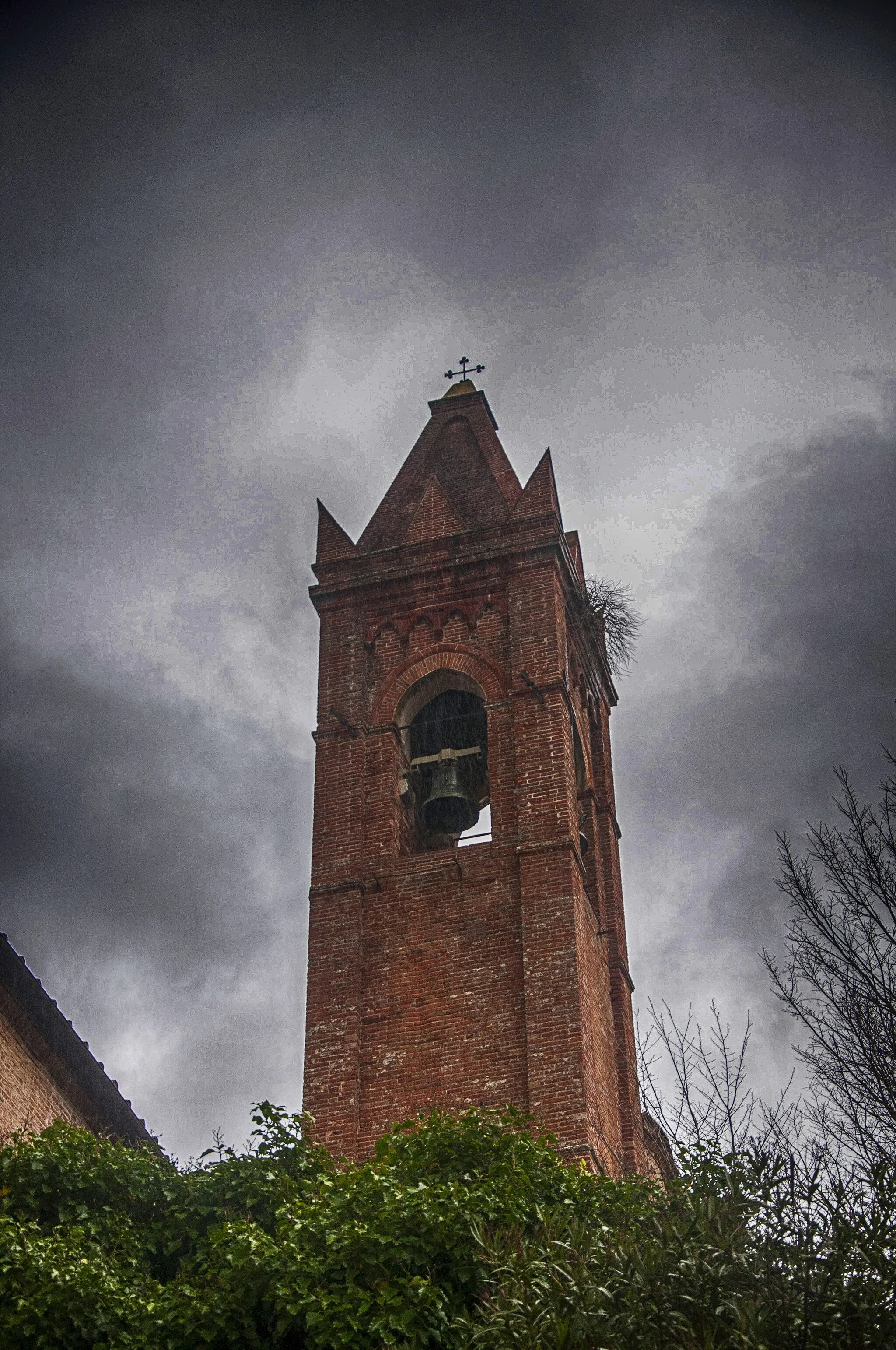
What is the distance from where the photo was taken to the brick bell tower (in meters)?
20.7

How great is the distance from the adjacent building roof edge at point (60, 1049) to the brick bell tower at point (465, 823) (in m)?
2.47

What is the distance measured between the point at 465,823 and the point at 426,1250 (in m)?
10.6

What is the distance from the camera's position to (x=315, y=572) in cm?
2617

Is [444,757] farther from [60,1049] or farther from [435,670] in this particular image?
[60,1049]

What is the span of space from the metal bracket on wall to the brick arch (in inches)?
14.6

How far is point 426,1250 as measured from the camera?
1360cm

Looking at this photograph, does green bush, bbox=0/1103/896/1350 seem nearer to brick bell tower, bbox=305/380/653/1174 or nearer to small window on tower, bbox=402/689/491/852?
brick bell tower, bbox=305/380/653/1174

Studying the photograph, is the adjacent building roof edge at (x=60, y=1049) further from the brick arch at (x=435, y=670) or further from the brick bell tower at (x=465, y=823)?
the brick arch at (x=435, y=670)

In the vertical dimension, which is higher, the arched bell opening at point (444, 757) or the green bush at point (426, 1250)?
the arched bell opening at point (444, 757)

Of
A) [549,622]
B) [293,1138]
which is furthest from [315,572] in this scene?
[293,1138]

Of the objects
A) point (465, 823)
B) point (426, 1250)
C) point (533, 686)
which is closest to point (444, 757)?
point (465, 823)

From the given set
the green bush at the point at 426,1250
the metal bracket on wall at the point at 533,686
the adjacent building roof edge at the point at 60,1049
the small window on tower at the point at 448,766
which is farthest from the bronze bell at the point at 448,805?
the green bush at the point at 426,1250

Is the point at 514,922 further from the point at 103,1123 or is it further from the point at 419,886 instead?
the point at 103,1123

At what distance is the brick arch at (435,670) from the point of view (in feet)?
79.5
